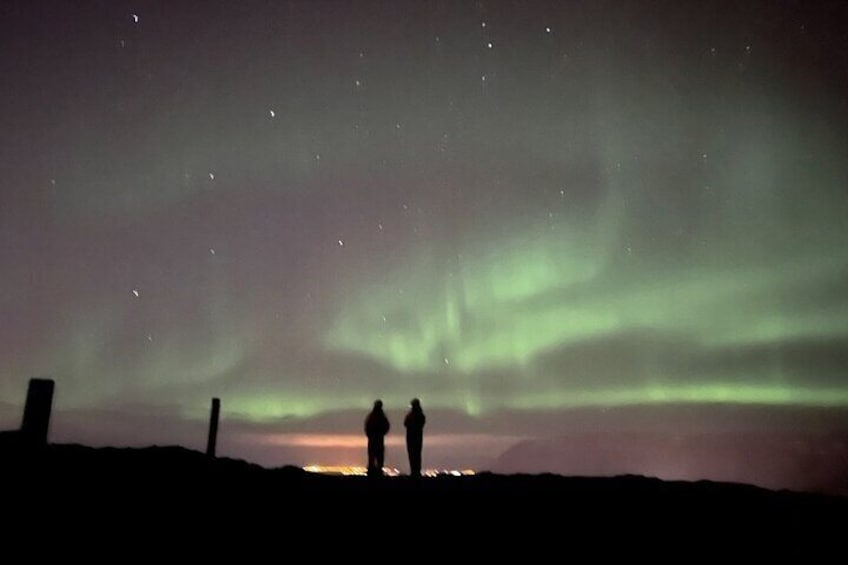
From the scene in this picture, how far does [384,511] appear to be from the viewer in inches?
490

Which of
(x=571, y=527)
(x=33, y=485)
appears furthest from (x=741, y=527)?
(x=33, y=485)

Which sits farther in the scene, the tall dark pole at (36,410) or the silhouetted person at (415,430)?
the silhouetted person at (415,430)

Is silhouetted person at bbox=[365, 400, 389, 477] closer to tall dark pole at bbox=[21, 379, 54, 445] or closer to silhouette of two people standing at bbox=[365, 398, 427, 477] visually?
silhouette of two people standing at bbox=[365, 398, 427, 477]

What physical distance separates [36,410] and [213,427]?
7.44 meters

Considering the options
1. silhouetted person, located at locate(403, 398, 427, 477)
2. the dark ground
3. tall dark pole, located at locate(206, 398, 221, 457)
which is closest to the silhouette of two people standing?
silhouetted person, located at locate(403, 398, 427, 477)

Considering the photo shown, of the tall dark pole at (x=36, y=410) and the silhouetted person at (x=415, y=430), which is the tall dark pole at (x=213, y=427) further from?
the tall dark pole at (x=36, y=410)

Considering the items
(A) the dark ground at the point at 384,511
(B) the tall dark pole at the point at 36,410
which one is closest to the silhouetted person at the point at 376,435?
(A) the dark ground at the point at 384,511

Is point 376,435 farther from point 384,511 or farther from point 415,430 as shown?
point 384,511

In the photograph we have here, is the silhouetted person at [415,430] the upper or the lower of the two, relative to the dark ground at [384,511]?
upper

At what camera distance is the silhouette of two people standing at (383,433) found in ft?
61.6

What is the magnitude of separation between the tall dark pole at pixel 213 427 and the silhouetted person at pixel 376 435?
Result: 378cm

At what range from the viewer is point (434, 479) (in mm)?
16656

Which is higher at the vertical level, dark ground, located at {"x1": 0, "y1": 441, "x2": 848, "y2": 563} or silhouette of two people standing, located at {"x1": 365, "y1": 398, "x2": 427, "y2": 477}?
silhouette of two people standing, located at {"x1": 365, "y1": 398, "x2": 427, "y2": 477}

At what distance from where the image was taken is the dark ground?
10.3 metres
